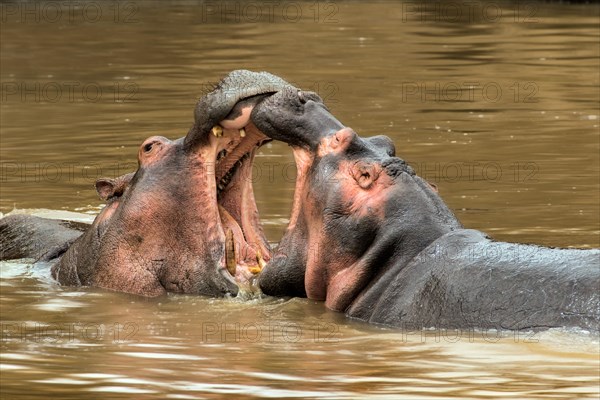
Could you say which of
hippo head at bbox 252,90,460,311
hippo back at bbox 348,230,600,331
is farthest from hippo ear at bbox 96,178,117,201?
hippo back at bbox 348,230,600,331

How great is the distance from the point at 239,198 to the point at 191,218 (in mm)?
384

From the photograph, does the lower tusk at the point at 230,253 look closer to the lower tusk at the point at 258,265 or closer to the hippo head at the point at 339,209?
the lower tusk at the point at 258,265

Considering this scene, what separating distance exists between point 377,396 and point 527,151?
7.59 metres

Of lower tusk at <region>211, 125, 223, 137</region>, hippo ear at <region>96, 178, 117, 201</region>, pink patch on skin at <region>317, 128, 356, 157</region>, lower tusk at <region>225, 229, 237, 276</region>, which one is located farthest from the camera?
hippo ear at <region>96, 178, 117, 201</region>

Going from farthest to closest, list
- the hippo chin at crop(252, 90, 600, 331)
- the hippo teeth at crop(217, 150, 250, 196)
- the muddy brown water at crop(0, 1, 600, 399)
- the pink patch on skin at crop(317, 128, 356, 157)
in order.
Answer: the hippo teeth at crop(217, 150, 250, 196) < the pink patch on skin at crop(317, 128, 356, 157) < the hippo chin at crop(252, 90, 600, 331) < the muddy brown water at crop(0, 1, 600, 399)

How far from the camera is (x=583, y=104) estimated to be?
659 inches

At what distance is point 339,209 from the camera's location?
812cm

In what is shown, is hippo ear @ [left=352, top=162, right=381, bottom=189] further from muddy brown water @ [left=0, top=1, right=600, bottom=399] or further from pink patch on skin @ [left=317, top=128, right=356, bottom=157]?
muddy brown water @ [left=0, top=1, right=600, bottom=399]

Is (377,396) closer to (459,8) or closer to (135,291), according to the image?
(135,291)

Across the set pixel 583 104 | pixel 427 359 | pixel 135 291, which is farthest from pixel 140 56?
pixel 427 359

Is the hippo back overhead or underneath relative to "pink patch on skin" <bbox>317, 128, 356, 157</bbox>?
underneath

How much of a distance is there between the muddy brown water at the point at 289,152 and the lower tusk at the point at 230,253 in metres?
0.23

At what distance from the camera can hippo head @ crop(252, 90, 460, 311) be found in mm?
8000

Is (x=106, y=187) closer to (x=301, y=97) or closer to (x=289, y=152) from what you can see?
(x=301, y=97)
